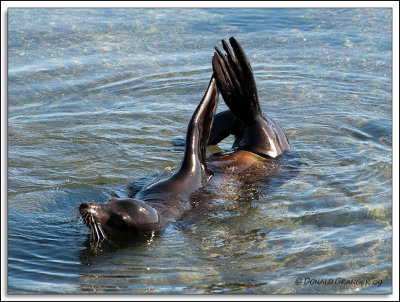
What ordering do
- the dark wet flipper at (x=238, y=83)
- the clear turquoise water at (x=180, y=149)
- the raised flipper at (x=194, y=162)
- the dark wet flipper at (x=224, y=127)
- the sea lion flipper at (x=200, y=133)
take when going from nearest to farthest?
the clear turquoise water at (x=180, y=149) < the raised flipper at (x=194, y=162) < the sea lion flipper at (x=200, y=133) < the dark wet flipper at (x=238, y=83) < the dark wet flipper at (x=224, y=127)

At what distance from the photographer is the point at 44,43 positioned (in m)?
11.5

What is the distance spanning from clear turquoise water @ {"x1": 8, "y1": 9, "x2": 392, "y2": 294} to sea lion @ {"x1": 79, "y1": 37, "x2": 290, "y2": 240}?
187mm

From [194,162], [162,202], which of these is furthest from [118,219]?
[194,162]

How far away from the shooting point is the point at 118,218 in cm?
551

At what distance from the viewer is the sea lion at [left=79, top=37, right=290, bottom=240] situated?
5539 millimetres

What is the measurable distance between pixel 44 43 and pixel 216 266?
7364 millimetres

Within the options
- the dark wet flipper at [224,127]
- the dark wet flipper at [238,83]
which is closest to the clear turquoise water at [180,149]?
the dark wet flipper at [224,127]

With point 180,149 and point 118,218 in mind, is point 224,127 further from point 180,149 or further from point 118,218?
point 118,218

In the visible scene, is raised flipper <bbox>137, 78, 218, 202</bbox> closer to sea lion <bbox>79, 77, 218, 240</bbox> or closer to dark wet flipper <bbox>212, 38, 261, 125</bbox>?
sea lion <bbox>79, 77, 218, 240</bbox>

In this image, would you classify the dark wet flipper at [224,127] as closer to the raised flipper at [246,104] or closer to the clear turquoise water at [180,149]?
the raised flipper at [246,104]

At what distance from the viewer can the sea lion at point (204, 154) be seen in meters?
5.54

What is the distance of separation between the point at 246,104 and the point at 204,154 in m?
0.92

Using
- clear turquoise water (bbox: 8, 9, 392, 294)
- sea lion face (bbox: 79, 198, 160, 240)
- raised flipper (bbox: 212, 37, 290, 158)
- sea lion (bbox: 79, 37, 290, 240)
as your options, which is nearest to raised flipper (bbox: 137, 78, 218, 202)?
sea lion (bbox: 79, 37, 290, 240)

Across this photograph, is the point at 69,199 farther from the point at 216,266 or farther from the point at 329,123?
the point at 329,123
